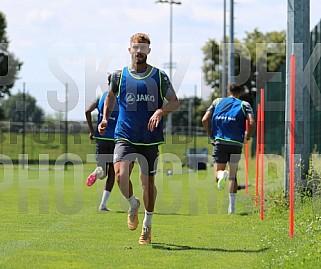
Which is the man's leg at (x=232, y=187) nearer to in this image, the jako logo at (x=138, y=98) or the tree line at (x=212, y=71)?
the jako logo at (x=138, y=98)

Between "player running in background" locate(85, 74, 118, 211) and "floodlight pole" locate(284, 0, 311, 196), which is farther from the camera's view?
"player running in background" locate(85, 74, 118, 211)

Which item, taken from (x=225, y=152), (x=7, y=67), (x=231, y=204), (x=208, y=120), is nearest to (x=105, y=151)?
(x=208, y=120)

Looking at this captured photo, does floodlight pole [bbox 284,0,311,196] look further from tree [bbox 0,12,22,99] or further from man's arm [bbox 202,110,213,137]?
tree [bbox 0,12,22,99]

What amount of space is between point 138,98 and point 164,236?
5.91ft

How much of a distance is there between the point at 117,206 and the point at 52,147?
31463mm

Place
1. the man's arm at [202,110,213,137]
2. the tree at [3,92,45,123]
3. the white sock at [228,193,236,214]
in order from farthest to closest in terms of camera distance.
Answer: the tree at [3,92,45,123], the man's arm at [202,110,213,137], the white sock at [228,193,236,214]

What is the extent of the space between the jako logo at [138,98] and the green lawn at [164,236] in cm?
154

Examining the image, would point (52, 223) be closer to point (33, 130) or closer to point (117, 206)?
point (117, 206)

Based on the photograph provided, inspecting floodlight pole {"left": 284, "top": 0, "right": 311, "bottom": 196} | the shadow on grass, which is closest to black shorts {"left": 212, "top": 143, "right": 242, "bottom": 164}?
floodlight pole {"left": 284, "top": 0, "right": 311, "bottom": 196}

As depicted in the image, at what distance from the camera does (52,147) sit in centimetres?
4634

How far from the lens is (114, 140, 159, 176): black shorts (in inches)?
375

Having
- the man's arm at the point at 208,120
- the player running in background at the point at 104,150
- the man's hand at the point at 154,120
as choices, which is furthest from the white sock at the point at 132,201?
the man's arm at the point at 208,120

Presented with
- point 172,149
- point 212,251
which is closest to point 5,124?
point 172,149

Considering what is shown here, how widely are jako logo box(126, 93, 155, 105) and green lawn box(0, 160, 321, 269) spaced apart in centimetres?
154
